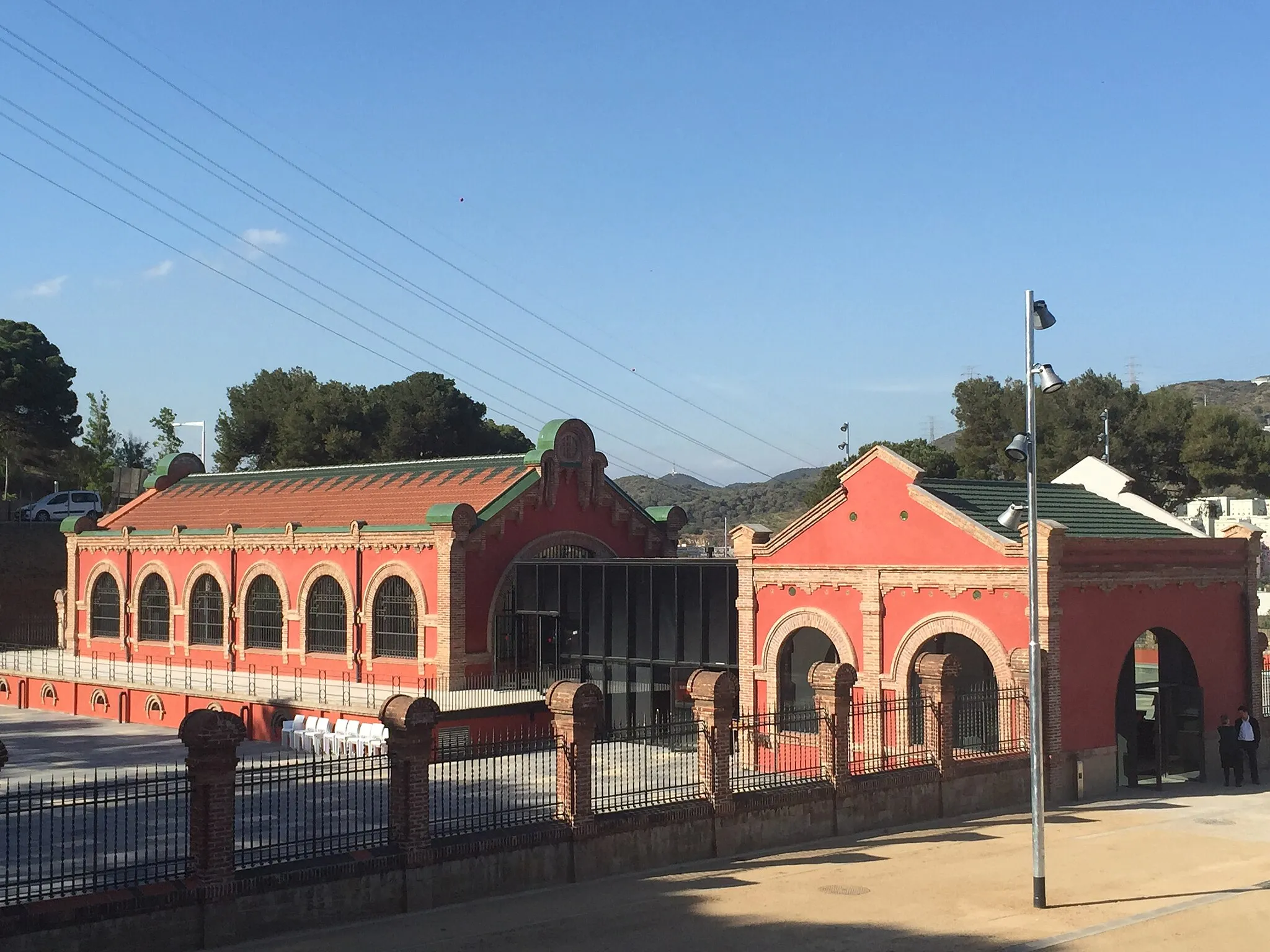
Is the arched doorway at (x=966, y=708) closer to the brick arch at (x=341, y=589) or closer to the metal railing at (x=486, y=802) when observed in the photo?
the metal railing at (x=486, y=802)

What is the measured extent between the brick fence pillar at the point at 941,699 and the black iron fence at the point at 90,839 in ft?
43.3

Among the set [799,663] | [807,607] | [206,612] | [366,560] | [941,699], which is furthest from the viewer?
[206,612]

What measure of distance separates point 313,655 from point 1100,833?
2471cm

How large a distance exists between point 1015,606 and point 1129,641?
3197 millimetres

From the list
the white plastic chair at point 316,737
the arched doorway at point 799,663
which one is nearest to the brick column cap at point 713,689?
the arched doorway at point 799,663

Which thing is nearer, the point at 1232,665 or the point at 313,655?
the point at 1232,665

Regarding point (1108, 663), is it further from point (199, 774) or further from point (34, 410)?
point (34, 410)

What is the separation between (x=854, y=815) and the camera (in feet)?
69.8

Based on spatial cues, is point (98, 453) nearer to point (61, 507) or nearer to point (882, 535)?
point (61, 507)

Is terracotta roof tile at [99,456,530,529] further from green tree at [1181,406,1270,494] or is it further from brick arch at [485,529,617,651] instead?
green tree at [1181,406,1270,494]

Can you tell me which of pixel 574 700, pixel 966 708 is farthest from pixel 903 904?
pixel 966 708

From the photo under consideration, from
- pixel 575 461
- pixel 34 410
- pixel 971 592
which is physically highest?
pixel 34 410

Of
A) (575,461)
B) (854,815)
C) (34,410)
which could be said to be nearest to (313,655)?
(575,461)

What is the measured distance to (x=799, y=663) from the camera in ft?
93.7
